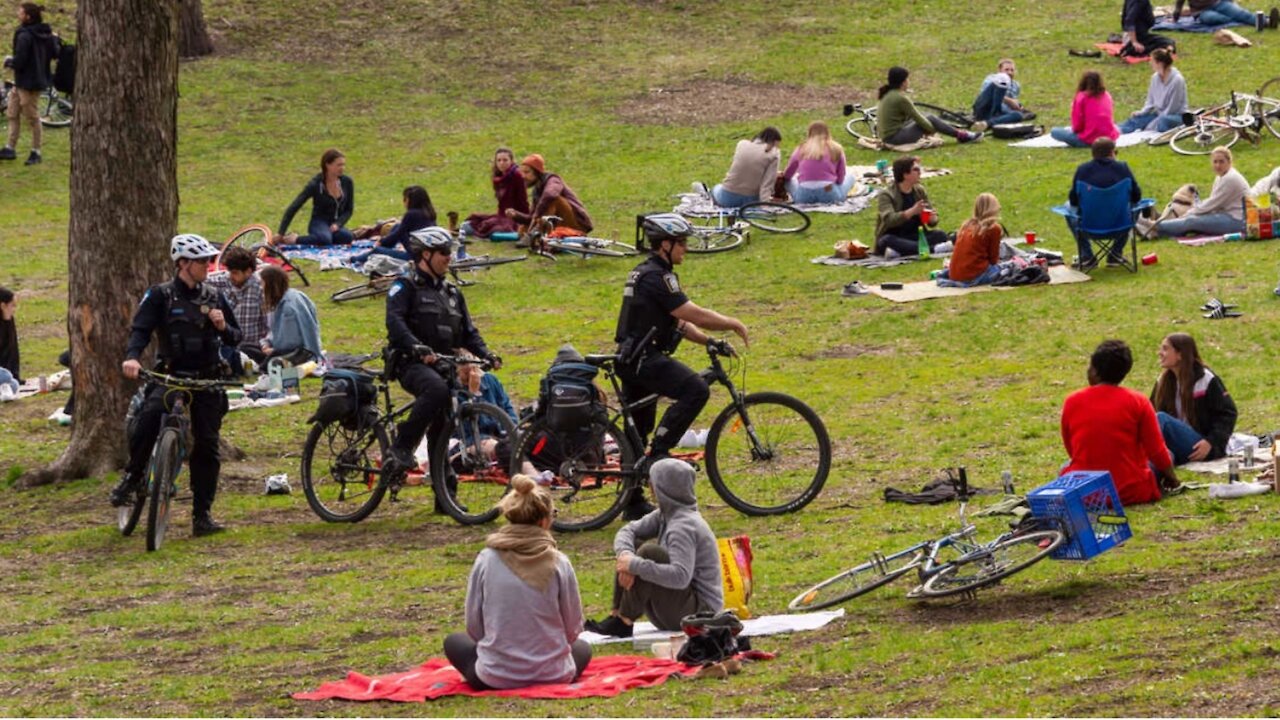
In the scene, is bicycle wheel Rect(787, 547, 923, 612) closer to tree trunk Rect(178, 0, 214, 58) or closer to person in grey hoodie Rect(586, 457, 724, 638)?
person in grey hoodie Rect(586, 457, 724, 638)

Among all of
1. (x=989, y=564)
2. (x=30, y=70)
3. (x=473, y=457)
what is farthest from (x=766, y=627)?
(x=30, y=70)

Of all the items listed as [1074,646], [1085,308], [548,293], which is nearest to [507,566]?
[1074,646]

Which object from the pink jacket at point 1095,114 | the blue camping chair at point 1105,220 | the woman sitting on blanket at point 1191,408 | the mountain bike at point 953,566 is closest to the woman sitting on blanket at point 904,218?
the blue camping chair at point 1105,220

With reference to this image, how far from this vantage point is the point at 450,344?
13.8 metres

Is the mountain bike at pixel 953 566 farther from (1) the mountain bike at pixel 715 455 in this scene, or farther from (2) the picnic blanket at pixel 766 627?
(1) the mountain bike at pixel 715 455

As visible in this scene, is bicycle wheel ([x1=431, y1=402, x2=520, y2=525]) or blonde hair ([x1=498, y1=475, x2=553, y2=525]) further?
bicycle wheel ([x1=431, y1=402, x2=520, y2=525])

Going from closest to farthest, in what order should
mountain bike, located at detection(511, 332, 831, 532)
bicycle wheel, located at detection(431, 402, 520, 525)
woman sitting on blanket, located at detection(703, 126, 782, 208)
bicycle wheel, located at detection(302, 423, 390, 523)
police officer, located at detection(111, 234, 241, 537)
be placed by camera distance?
mountain bike, located at detection(511, 332, 831, 532) < police officer, located at detection(111, 234, 241, 537) < bicycle wheel, located at detection(431, 402, 520, 525) < bicycle wheel, located at detection(302, 423, 390, 523) < woman sitting on blanket, located at detection(703, 126, 782, 208)

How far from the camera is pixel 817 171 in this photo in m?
25.4

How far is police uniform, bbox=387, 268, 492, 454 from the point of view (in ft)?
44.6

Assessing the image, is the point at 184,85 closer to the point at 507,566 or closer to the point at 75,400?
the point at 75,400

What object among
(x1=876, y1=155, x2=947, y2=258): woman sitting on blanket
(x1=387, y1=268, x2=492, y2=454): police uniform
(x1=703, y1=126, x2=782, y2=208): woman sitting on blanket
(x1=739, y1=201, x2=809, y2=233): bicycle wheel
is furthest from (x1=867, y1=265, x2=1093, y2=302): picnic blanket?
(x1=387, y1=268, x2=492, y2=454): police uniform

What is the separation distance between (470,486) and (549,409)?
1239 millimetres

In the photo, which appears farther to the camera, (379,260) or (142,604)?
(379,260)

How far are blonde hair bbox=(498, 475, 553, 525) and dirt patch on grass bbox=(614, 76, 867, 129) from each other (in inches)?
891
